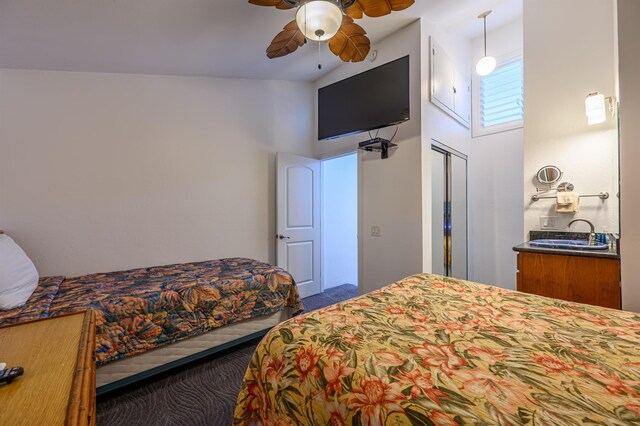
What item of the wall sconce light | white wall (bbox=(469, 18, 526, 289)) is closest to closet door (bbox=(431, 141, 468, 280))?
white wall (bbox=(469, 18, 526, 289))

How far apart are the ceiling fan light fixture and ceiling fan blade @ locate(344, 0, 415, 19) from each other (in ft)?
0.56

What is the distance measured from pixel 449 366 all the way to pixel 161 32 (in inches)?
113

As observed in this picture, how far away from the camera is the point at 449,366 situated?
2.55 feet

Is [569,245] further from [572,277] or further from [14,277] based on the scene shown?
[14,277]

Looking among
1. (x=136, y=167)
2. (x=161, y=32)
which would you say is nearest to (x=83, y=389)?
(x=161, y=32)

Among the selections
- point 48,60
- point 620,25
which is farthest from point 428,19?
point 48,60

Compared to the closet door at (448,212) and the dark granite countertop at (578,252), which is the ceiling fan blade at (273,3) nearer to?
the closet door at (448,212)

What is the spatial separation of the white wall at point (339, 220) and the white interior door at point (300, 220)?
1.00ft

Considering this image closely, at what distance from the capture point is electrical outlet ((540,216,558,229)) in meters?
2.52

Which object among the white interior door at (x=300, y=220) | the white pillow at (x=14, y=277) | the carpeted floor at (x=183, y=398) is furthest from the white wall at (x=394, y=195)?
the white pillow at (x=14, y=277)

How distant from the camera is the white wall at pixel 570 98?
7.54 feet

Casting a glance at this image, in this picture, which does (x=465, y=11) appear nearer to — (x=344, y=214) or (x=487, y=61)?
(x=487, y=61)

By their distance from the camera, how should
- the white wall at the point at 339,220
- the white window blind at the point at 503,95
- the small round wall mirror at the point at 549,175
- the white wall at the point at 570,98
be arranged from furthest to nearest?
the white wall at the point at 339,220, the white window blind at the point at 503,95, the small round wall mirror at the point at 549,175, the white wall at the point at 570,98

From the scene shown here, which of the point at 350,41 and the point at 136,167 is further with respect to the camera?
the point at 136,167
